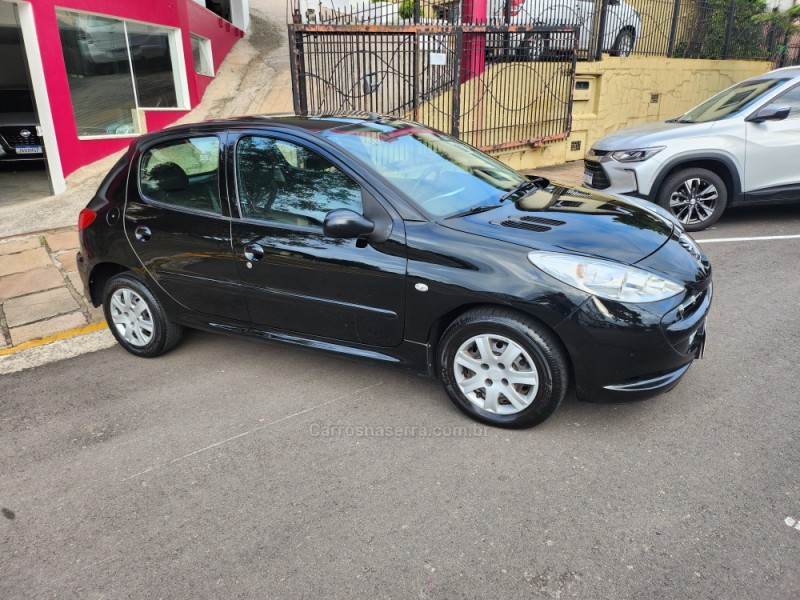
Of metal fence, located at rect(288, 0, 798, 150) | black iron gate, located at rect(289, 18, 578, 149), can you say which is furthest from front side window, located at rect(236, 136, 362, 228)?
black iron gate, located at rect(289, 18, 578, 149)

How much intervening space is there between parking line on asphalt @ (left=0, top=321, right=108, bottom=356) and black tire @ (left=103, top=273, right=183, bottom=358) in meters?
0.61

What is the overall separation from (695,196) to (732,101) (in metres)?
1.36

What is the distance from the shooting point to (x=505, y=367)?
3176 mm

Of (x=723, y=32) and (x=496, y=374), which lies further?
(x=723, y=32)

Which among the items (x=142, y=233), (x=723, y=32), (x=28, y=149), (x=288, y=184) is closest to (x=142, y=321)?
(x=142, y=233)

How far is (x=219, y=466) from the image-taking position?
3.14 m

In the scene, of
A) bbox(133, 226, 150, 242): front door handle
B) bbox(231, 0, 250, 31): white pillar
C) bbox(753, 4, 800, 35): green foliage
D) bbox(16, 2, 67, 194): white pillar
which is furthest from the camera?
bbox(231, 0, 250, 31): white pillar

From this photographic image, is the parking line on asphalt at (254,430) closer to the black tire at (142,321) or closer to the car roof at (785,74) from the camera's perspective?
the black tire at (142,321)

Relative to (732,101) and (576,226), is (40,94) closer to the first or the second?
(576,226)

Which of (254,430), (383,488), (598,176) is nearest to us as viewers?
(383,488)

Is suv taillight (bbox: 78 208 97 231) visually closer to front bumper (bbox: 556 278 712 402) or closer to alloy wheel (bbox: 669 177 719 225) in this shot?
front bumper (bbox: 556 278 712 402)

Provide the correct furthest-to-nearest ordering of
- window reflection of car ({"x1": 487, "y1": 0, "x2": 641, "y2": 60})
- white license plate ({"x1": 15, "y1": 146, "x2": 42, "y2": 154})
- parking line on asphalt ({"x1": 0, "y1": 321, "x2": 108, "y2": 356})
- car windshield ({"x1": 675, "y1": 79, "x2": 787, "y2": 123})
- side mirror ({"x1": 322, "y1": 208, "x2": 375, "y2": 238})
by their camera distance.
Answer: white license plate ({"x1": 15, "y1": 146, "x2": 42, "y2": 154}) < window reflection of car ({"x1": 487, "y1": 0, "x2": 641, "y2": 60}) < car windshield ({"x1": 675, "y1": 79, "x2": 787, "y2": 123}) < parking line on asphalt ({"x1": 0, "y1": 321, "x2": 108, "y2": 356}) < side mirror ({"x1": 322, "y1": 208, "x2": 375, "y2": 238})

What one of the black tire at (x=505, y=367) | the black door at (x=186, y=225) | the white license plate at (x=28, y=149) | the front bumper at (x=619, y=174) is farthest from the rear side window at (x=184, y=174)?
the white license plate at (x=28, y=149)

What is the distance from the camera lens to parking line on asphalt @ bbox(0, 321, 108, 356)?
471 cm
